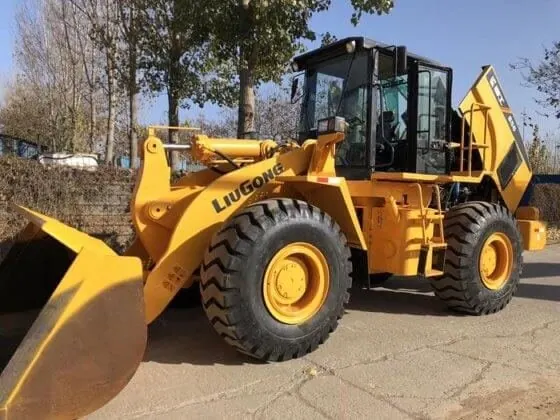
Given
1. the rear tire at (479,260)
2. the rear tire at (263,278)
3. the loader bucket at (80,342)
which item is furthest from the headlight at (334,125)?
the loader bucket at (80,342)

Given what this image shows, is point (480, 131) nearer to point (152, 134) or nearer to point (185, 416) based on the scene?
point (152, 134)

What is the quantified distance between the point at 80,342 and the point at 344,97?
12.7 ft

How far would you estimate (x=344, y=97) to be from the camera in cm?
601

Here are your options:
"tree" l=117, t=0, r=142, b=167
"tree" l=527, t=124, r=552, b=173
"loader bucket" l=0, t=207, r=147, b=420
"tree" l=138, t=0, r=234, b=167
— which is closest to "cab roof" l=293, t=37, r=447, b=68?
"loader bucket" l=0, t=207, r=147, b=420

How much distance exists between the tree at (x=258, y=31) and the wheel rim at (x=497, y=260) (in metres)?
4.06

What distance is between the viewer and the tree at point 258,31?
894 centimetres

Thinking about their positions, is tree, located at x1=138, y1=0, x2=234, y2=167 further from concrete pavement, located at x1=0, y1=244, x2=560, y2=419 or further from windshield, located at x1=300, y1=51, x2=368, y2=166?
concrete pavement, located at x1=0, y1=244, x2=560, y2=419

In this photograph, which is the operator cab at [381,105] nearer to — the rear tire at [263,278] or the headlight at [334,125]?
the headlight at [334,125]

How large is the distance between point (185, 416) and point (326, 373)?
3.82 ft

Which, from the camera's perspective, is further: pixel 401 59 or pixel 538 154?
pixel 538 154

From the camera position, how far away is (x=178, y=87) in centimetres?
1141

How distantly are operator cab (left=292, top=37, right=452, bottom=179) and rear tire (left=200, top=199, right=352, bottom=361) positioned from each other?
1491 millimetres

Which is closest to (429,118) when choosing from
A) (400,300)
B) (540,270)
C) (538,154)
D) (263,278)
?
(400,300)

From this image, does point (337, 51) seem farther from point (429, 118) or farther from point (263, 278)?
point (263, 278)
